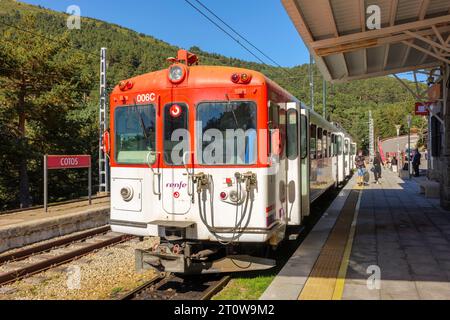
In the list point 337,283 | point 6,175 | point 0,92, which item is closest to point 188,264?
point 337,283

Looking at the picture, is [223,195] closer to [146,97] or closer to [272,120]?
[272,120]

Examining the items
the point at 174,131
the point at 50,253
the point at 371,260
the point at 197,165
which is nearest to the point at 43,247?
the point at 50,253

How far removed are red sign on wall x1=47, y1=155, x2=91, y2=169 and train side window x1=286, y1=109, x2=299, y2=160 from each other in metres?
7.20

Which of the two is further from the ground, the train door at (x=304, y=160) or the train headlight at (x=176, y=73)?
the train headlight at (x=176, y=73)

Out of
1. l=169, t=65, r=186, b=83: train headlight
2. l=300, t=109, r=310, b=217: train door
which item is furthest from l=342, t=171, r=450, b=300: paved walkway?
l=169, t=65, r=186, b=83: train headlight

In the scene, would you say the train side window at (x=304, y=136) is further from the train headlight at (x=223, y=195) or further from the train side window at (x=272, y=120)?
the train headlight at (x=223, y=195)

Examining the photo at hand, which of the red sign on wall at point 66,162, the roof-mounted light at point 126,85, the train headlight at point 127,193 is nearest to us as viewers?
the train headlight at point 127,193

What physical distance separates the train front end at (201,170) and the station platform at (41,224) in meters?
3.91

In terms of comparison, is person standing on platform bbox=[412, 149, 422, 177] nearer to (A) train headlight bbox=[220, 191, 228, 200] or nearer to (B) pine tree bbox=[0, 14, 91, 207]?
(B) pine tree bbox=[0, 14, 91, 207]

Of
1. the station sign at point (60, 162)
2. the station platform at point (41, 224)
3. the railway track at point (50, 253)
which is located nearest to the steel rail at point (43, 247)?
the railway track at point (50, 253)

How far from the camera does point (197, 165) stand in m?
5.93

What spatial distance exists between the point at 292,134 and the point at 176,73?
92.9 inches

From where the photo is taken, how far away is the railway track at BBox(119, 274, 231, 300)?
5.71 metres

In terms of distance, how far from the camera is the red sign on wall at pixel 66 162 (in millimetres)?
11890
